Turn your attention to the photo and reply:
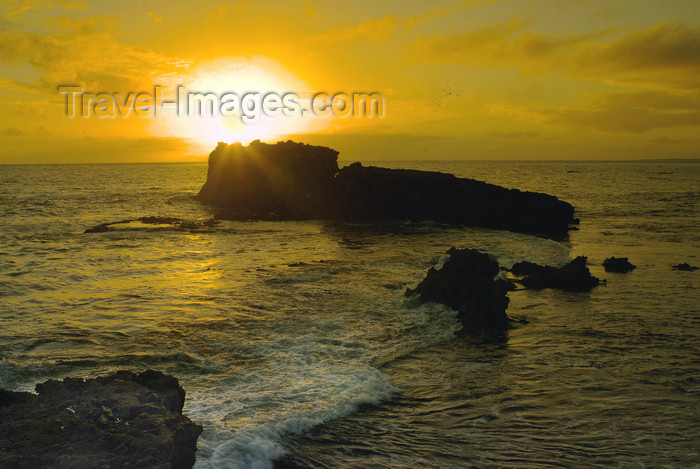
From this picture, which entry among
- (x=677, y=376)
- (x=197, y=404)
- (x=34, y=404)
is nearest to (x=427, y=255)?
(x=677, y=376)

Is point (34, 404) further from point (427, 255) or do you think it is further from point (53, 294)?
point (427, 255)

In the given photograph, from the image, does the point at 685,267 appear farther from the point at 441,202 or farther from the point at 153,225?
the point at 153,225

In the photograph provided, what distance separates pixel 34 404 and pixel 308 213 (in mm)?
32001

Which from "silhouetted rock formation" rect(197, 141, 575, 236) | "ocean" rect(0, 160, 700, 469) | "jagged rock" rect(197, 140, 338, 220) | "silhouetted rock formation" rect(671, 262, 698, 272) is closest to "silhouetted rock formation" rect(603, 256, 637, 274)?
"ocean" rect(0, 160, 700, 469)

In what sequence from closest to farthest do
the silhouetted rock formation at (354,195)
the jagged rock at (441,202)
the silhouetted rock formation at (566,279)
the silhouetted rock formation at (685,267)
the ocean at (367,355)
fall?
the ocean at (367,355) < the silhouetted rock formation at (566,279) < the silhouetted rock formation at (685,267) < the jagged rock at (441,202) < the silhouetted rock formation at (354,195)

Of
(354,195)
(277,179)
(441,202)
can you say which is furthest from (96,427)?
(277,179)

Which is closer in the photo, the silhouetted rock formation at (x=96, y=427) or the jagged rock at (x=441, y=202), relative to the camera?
the silhouetted rock formation at (x=96, y=427)

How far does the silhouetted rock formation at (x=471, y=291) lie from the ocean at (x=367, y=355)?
415mm

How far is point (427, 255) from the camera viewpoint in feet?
65.9

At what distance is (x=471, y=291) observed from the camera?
1184 cm

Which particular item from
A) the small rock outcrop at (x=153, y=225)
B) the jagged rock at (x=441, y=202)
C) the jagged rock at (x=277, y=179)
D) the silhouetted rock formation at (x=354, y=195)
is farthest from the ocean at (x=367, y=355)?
the jagged rock at (x=277, y=179)

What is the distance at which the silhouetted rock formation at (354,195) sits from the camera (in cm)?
3055

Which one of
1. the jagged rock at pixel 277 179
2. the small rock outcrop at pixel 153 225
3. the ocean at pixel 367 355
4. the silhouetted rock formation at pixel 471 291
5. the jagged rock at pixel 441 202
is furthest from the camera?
the jagged rock at pixel 277 179

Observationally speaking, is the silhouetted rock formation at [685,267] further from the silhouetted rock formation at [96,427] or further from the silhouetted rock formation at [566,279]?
the silhouetted rock formation at [96,427]
